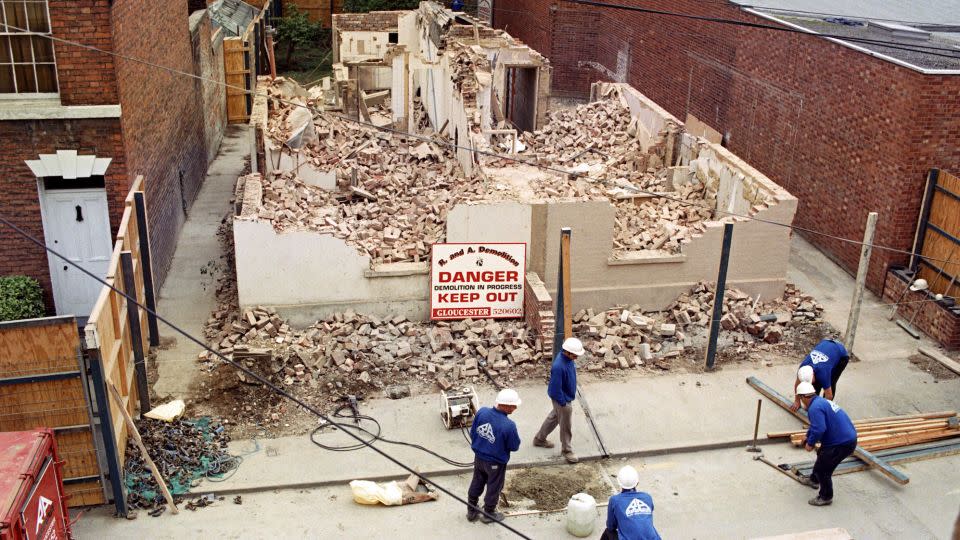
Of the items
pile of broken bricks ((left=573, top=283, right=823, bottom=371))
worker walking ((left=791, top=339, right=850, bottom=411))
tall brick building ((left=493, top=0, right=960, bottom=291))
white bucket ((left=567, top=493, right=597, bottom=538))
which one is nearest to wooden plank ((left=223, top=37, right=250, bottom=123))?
tall brick building ((left=493, top=0, right=960, bottom=291))

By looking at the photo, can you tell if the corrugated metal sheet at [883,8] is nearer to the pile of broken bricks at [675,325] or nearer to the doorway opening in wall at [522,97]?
the doorway opening in wall at [522,97]

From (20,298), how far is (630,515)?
10004 millimetres

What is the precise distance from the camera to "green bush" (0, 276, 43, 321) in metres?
13.5

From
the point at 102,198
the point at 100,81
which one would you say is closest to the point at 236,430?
the point at 102,198

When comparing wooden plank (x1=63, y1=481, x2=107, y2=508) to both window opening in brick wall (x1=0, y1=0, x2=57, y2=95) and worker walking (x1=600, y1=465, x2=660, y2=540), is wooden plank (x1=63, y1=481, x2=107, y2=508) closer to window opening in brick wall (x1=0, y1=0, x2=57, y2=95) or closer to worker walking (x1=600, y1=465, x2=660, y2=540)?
worker walking (x1=600, y1=465, x2=660, y2=540)

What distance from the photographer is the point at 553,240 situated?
1459cm

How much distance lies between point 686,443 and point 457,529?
3454 mm

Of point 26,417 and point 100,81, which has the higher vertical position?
point 100,81

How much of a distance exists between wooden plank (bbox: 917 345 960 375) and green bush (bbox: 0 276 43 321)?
13.8 meters

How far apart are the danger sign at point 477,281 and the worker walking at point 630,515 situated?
6.05 meters

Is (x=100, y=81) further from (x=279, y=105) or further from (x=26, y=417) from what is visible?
(x=279, y=105)

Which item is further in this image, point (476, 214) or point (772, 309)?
point (772, 309)

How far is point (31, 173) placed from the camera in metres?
13.5

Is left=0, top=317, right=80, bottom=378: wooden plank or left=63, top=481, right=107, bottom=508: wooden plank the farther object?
left=63, top=481, right=107, bottom=508: wooden plank
